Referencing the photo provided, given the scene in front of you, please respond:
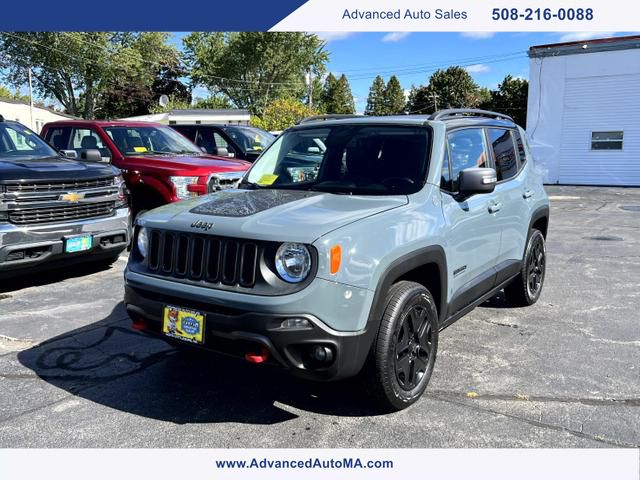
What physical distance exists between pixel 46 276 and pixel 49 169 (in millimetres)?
1406

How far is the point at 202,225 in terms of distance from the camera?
3.22m

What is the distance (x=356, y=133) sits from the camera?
4289mm

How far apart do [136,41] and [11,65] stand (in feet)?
30.0

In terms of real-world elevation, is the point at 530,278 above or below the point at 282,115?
below

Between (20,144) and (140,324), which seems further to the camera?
(20,144)

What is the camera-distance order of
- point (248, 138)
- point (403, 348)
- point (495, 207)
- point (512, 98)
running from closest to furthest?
1. point (403, 348)
2. point (495, 207)
3. point (248, 138)
4. point (512, 98)

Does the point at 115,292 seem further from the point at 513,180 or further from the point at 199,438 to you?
the point at 513,180

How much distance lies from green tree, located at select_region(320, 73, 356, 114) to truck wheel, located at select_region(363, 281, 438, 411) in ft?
300

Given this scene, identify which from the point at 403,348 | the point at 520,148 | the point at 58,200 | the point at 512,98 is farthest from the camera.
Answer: the point at 512,98

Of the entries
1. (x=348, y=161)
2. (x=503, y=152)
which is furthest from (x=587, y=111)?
(x=348, y=161)

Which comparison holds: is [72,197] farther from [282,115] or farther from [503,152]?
[282,115]

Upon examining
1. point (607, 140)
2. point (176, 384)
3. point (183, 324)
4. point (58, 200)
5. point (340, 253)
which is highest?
point (607, 140)

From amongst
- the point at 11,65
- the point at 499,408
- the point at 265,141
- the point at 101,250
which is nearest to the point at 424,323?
the point at 499,408

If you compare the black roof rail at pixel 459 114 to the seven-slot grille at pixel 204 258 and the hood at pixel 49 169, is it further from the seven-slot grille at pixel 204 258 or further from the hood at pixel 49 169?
the hood at pixel 49 169
